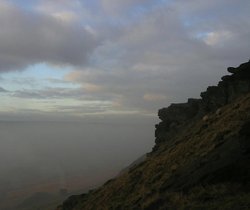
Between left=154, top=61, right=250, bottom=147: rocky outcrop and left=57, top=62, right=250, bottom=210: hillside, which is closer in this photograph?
left=57, top=62, right=250, bottom=210: hillside

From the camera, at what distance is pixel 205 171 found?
24.8 meters

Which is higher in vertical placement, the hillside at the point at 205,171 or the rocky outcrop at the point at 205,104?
the rocky outcrop at the point at 205,104

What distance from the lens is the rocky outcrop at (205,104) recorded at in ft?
165

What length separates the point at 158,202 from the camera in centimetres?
2498

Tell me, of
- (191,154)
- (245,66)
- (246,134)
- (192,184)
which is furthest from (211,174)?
(245,66)

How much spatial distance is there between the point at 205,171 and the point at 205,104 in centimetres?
3198

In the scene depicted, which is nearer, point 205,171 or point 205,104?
point 205,171

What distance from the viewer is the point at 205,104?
2203 inches

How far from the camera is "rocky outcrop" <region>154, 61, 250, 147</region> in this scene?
5025 cm

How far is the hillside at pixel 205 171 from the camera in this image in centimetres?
2162

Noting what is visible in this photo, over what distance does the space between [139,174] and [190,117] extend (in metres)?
21.5

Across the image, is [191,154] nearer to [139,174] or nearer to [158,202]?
[139,174]

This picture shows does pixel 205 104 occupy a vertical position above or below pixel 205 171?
above

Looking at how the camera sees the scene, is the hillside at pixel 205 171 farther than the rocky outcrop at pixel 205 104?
No
